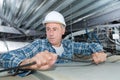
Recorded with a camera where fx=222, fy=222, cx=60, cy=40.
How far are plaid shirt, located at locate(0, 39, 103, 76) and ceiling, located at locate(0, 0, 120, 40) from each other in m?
0.33

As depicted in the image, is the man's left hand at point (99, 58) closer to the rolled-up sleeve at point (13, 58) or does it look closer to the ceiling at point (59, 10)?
the rolled-up sleeve at point (13, 58)

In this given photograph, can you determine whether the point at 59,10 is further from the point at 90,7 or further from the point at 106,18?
the point at 106,18

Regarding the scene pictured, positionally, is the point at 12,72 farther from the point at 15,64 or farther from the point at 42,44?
the point at 42,44

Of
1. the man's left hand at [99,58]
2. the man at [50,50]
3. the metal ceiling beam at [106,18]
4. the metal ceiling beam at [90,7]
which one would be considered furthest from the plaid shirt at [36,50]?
the metal ceiling beam at [106,18]

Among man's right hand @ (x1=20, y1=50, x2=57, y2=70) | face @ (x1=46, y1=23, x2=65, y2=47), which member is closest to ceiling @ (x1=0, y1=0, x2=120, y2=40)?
face @ (x1=46, y1=23, x2=65, y2=47)

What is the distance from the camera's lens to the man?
3.30 ft

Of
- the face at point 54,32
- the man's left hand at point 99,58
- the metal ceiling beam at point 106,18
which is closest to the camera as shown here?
the man's left hand at point 99,58

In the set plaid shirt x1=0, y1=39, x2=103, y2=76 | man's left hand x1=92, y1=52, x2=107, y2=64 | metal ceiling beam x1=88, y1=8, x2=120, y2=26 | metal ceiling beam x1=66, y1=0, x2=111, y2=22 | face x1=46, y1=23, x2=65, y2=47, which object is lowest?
man's left hand x1=92, y1=52, x2=107, y2=64

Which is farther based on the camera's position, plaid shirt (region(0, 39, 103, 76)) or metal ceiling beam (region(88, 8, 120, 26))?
metal ceiling beam (region(88, 8, 120, 26))

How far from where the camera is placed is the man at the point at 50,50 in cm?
100

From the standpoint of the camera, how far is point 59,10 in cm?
200

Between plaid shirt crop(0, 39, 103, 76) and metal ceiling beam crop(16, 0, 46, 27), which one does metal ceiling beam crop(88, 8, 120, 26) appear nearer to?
plaid shirt crop(0, 39, 103, 76)

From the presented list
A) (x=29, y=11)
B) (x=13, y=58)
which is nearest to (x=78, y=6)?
(x=29, y=11)

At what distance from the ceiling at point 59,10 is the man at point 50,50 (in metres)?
0.27
